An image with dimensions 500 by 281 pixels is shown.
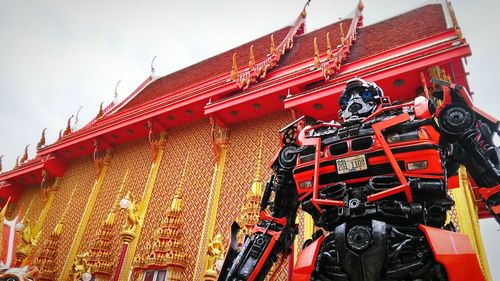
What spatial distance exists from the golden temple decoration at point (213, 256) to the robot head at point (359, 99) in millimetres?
3197

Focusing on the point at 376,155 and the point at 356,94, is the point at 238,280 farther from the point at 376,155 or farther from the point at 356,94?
the point at 356,94

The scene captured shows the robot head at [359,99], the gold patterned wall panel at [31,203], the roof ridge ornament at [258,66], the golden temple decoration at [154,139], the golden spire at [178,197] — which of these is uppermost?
the roof ridge ornament at [258,66]

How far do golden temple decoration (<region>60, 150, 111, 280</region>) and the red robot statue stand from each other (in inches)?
255

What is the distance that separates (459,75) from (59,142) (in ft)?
29.8

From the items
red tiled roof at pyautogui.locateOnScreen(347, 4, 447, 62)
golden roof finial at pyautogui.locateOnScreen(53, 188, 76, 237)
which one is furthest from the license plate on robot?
golden roof finial at pyautogui.locateOnScreen(53, 188, 76, 237)

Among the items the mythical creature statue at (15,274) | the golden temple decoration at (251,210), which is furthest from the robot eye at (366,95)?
the mythical creature statue at (15,274)

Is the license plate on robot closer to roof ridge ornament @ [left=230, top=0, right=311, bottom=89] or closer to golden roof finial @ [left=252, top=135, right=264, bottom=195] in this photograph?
golden roof finial @ [left=252, top=135, right=264, bottom=195]

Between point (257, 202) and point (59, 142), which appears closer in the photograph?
point (257, 202)

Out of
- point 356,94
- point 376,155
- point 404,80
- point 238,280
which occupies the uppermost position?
point 404,80

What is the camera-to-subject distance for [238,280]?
2.53m

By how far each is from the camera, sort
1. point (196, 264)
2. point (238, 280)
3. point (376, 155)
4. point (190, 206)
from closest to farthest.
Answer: point (376, 155)
point (238, 280)
point (196, 264)
point (190, 206)

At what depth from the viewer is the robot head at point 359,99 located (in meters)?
2.72

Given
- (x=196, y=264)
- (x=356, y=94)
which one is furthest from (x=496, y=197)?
(x=196, y=264)

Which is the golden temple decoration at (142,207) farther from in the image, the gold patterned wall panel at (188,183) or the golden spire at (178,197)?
the golden spire at (178,197)
